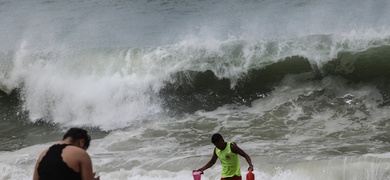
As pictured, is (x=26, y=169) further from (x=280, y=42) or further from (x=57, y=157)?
(x=280, y=42)

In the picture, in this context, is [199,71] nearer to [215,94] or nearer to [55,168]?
[215,94]

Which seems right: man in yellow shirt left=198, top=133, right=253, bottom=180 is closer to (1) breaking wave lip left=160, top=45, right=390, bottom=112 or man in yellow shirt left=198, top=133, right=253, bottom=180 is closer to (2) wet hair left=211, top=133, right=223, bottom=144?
(2) wet hair left=211, top=133, right=223, bottom=144

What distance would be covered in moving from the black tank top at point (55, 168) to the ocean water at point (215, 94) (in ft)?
13.0

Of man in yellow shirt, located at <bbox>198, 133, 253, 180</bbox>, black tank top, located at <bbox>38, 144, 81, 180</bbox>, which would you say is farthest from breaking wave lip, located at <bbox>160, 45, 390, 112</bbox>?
black tank top, located at <bbox>38, 144, 81, 180</bbox>

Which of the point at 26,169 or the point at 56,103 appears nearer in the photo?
the point at 26,169

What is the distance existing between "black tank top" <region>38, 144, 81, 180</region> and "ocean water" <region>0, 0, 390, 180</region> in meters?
3.97

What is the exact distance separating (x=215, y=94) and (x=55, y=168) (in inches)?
355

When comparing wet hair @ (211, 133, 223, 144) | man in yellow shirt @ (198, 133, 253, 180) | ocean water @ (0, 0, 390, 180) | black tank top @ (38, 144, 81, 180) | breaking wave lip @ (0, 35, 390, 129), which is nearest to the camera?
black tank top @ (38, 144, 81, 180)

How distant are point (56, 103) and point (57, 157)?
9.68 m

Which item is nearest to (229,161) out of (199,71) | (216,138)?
(216,138)

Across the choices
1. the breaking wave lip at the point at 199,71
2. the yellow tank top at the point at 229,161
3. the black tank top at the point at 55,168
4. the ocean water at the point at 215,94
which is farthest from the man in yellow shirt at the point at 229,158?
the breaking wave lip at the point at 199,71

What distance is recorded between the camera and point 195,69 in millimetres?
13602

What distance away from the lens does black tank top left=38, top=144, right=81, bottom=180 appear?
3797 mm

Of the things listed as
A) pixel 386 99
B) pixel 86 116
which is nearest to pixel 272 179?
pixel 386 99
